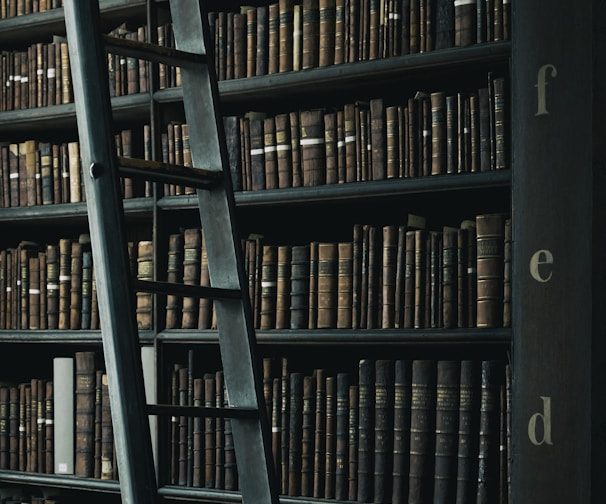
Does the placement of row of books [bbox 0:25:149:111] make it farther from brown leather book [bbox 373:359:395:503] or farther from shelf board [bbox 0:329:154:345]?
brown leather book [bbox 373:359:395:503]

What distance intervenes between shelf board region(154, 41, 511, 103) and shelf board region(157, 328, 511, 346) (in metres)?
0.62

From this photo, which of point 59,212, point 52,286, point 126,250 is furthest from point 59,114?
point 126,250

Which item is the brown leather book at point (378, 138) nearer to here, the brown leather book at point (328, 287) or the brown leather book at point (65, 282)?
the brown leather book at point (328, 287)

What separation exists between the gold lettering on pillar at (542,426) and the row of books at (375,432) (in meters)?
0.10

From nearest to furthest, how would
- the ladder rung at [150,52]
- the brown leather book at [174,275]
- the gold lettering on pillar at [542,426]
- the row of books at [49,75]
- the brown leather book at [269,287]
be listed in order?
the ladder rung at [150,52], the gold lettering on pillar at [542,426], the brown leather book at [269,287], the brown leather book at [174,275], the row of books at [49,75]

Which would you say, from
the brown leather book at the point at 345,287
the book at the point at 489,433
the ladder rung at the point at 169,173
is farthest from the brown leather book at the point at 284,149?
the ladder rung at the point at 169,173

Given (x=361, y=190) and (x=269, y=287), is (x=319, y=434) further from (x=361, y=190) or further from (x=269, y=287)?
(x=361, y=190)

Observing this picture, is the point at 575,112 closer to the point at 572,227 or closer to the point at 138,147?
the point at 572,227

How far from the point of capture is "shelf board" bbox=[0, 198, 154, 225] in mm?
2984

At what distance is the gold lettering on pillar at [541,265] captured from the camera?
7.73 ft

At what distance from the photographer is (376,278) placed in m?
2.67

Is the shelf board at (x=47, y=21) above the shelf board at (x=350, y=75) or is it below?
above

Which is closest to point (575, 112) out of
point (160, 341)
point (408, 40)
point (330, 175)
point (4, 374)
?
point (408, 40)

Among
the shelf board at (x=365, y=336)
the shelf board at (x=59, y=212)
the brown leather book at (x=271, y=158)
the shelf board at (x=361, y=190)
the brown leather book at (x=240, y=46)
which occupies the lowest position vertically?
the shelf board at (x=365, y=336)
